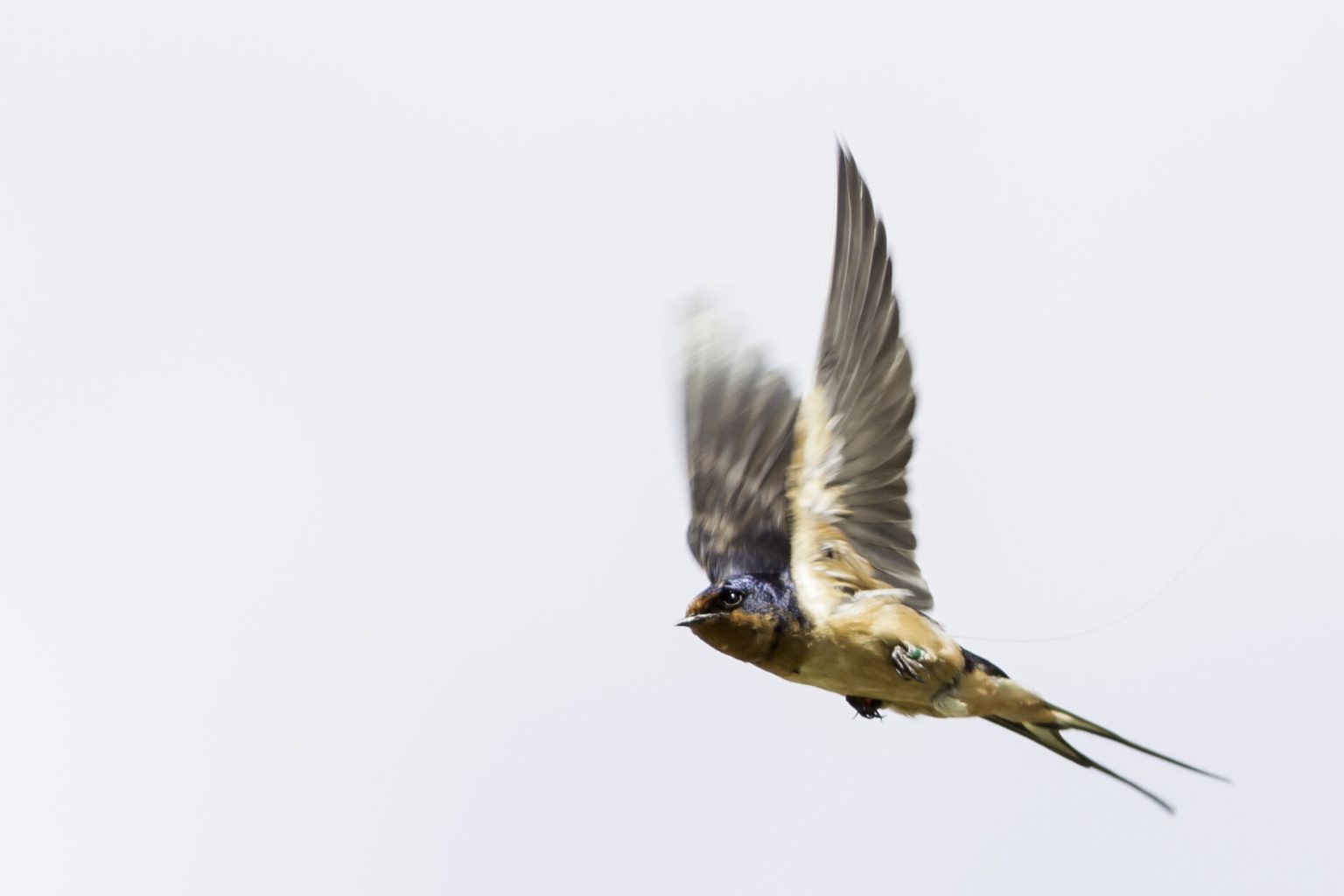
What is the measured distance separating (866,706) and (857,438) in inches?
32.3

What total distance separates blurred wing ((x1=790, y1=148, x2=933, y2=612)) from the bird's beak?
13.8 inches

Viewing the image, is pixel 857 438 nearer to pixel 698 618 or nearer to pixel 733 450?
pixel 733 450

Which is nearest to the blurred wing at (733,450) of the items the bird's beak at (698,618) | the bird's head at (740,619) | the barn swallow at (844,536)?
the barn swallow at (844,536)

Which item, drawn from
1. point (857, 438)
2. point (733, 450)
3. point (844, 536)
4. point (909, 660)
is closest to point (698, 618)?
point (909, 660)

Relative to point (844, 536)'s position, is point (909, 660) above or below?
below

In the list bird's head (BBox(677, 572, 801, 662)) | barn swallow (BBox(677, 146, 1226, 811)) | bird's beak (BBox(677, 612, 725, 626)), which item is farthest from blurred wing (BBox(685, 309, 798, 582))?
bird's beak (BBox(677, 612, 725, 626))

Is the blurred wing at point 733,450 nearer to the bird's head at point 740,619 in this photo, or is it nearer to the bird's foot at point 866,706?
the bird's head at point 740,619

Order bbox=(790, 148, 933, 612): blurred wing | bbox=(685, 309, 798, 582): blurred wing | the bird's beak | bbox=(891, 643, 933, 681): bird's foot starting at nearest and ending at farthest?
1. the bird's beak
2. bbox=(891, 643, 933, 681): bird's foot
3. bbox=(790, 148, 933, 612): blurred wing
4. bbox=(685, 309, 798, 582): blurred wing

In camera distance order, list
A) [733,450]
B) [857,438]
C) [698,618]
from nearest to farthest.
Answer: [698,618], [857,438], [733,450]

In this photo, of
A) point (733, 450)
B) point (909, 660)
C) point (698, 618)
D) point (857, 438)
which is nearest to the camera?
point (698, 618)

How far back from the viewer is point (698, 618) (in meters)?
5.73

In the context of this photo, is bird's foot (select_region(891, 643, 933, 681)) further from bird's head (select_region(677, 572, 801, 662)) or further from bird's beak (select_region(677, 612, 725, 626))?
bird's beak (select_region(677, 612, 725, 626))

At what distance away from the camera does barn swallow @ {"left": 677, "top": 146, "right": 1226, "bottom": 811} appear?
232 inches

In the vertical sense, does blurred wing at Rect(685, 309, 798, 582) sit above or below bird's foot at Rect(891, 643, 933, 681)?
above
